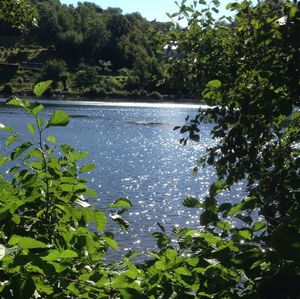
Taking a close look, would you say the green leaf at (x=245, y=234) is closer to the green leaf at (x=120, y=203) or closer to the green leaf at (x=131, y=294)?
the green leaf at (x=131, y=294)

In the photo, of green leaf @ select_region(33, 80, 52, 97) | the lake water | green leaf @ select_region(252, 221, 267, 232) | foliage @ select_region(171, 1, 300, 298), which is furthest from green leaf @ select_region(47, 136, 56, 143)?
green leaf @ select_region(252, 221, 267, 232)

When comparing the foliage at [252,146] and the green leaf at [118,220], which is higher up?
the foliage at [252,146]

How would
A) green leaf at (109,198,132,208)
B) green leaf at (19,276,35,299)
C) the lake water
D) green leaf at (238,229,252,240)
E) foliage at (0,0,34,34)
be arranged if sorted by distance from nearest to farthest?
green leaf at (19,276,35,299) → green leaf at (238,229,252,240) → green leaf at (109,198,132,208) → foliage at (0,0,34,34) → the lake water

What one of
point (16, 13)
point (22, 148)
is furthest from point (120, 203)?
point (16, 13)

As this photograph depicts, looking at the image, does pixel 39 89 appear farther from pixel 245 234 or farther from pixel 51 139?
pixel 245 234

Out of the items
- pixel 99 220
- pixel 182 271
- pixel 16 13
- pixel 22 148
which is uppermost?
pixel 16 13

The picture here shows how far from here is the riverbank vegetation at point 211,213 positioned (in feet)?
7.34

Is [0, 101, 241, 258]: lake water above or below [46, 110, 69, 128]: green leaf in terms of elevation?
below

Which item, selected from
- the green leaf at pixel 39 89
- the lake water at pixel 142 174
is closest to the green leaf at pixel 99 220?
the green leaf at pixel 39 89

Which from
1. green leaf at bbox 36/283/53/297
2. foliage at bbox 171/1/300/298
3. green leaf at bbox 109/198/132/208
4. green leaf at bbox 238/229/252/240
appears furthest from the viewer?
green leaf at bbox 109/198/132/208

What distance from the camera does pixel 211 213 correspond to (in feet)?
9.51

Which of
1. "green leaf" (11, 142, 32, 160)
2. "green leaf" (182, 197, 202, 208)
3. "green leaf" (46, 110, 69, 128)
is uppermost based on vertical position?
"green leaf" (46, 110, 69, 128)

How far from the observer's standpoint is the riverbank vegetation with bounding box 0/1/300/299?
2236 mm

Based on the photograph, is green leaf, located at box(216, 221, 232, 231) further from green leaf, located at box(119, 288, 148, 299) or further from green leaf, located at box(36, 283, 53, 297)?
green leaf, located at box(36, 283, 53, 297)
